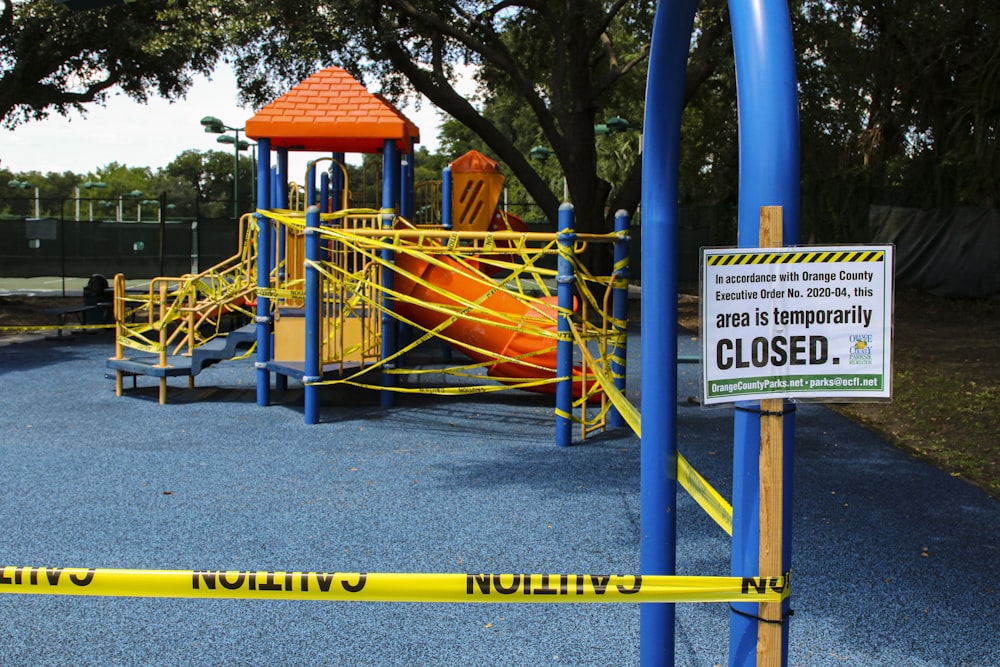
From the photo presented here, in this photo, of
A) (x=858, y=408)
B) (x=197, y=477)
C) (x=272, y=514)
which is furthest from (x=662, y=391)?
(x=858, y=408)

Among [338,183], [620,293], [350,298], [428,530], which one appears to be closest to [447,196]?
[338,183]

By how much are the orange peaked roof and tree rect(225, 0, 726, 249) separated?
6586 millimetres

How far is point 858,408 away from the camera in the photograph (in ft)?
34.3

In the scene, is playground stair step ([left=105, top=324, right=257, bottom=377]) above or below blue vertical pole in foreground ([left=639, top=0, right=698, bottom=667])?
below

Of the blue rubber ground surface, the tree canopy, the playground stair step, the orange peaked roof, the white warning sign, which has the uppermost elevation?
the tree canopy

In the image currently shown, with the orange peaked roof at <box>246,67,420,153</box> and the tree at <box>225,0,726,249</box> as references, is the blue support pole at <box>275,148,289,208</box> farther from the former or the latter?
the tree at <box>225,0,726,249</box>

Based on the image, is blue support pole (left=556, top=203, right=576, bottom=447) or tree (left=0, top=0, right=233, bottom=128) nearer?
blue support pole (left=556, top=203, right=576, bottom=447)

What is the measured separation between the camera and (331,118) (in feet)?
33.3

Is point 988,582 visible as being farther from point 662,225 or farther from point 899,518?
point 662,225

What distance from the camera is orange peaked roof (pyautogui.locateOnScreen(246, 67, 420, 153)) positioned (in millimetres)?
10078

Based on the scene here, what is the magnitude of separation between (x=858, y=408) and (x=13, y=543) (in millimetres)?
8028

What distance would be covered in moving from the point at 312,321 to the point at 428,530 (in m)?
3.82

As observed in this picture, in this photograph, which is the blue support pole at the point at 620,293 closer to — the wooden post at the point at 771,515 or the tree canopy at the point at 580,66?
the wooden post at the point at 771,515

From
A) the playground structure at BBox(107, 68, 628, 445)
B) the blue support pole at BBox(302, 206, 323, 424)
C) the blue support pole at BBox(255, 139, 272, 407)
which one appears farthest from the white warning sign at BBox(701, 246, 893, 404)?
the blue support pole at BBox(255, 139, 272, 407)
